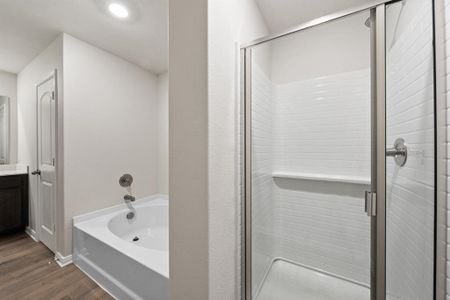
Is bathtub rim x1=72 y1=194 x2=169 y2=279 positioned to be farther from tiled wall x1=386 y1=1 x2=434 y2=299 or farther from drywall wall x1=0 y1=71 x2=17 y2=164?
drywall wall x1=0 y1=71 x2=17 y2=164

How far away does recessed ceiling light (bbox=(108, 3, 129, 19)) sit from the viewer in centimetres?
145

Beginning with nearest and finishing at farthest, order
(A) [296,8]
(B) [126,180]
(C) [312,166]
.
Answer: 1. (A) [296,8]
2. (C) [312,166]
3. (B) [126,180]

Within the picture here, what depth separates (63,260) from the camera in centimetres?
178

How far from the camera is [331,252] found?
1.59 meters

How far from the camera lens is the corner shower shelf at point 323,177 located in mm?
1491

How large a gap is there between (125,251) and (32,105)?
2.25m

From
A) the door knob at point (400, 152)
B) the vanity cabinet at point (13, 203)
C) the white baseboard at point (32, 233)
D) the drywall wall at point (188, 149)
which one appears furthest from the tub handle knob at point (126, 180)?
the door knob at point (400, 152)

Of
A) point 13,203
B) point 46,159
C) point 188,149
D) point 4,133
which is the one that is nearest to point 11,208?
point 13,203

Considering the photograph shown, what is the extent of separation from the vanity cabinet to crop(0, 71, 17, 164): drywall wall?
1.89 feet

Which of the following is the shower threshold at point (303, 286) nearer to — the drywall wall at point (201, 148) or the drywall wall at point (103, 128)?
the drywall wall at point (201, 148)

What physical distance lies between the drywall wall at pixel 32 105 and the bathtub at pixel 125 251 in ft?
1.08

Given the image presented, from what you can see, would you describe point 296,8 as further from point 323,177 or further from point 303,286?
point 303,286

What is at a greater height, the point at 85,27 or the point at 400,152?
the point at 85,27

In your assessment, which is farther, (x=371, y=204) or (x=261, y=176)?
(x=261, y=176)
